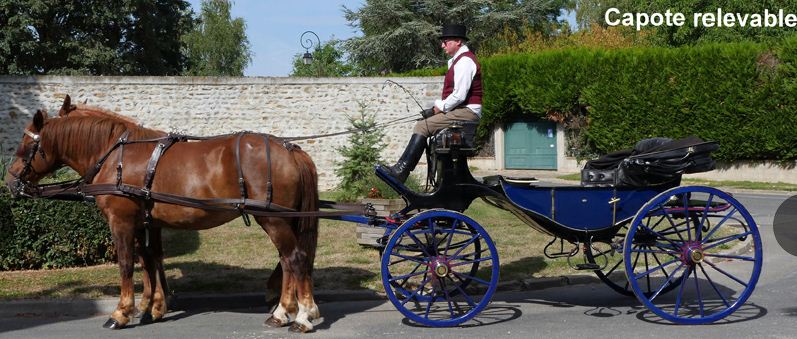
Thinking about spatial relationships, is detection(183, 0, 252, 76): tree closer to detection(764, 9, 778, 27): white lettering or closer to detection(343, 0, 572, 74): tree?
detection(343, 0, 572, 74): tree

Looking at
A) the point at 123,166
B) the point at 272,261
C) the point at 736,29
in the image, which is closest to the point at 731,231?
the point at 272,261

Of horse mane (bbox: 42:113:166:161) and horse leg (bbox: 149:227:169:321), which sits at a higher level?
horse mane (bbox: 42:113:166:161)

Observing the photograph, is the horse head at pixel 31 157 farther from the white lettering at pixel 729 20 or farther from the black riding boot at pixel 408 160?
the white lettering at pixel 729 20

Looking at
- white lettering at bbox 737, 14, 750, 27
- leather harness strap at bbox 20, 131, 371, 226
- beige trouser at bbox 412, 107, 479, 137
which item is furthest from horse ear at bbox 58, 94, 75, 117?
white lettering at bbox 737, 14, 750, 27

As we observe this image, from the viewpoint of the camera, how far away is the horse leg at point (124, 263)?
7.22 metres

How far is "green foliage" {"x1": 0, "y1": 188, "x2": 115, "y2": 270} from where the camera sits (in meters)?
9.45

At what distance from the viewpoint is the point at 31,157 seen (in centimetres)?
746

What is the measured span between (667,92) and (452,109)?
18646 millimetres

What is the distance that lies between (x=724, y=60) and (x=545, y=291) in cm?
1680

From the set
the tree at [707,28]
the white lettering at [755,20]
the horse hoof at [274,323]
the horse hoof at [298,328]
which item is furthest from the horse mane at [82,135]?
the white lettering at [755,20]

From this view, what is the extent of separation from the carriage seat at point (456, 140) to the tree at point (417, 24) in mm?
36123

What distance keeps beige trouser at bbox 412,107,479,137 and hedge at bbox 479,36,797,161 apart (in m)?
17.6

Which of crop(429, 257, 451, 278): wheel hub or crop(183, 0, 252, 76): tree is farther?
crop(183, 0, 252, 76): tree

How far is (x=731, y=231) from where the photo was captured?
42.0ft
